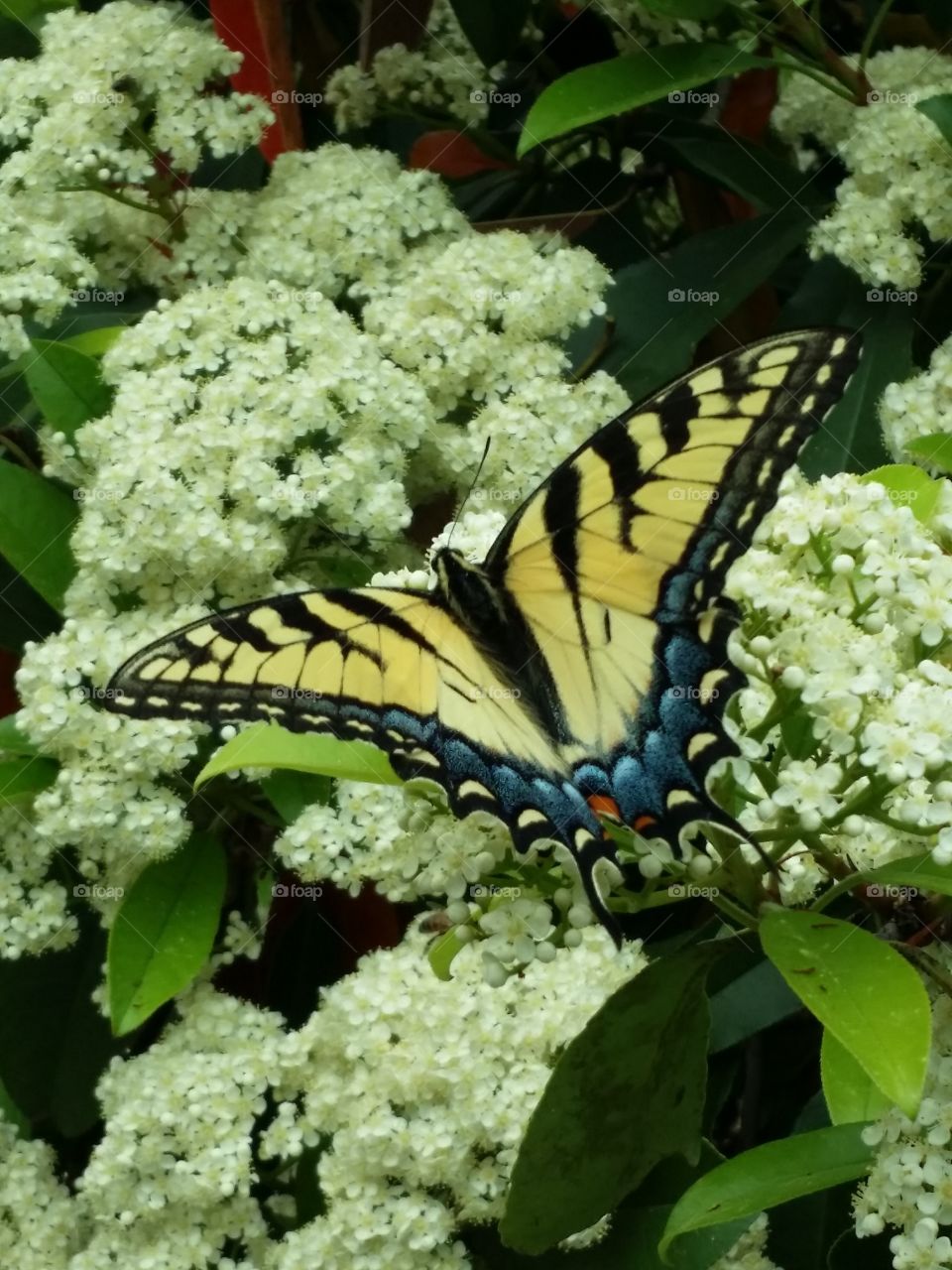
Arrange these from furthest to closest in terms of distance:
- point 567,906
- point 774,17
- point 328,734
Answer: point 774,17, point 328,734, point 567,906

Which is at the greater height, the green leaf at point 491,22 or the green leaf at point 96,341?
the green leaf at point 491,22

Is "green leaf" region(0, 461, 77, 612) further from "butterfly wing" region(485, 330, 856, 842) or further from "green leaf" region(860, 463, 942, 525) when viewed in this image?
"green leaf" region(860, 463, 942, 525)

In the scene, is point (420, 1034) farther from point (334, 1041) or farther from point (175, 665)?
point (175, 665)

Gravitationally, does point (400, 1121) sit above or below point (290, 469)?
below

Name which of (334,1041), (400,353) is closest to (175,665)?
(334,1041)

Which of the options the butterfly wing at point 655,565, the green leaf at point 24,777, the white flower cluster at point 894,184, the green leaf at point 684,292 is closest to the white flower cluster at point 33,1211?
the green leaf at point 24,777

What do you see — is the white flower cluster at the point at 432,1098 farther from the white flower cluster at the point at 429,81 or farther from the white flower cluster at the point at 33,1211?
the white flower cluster at the point at 429,81
